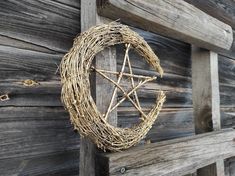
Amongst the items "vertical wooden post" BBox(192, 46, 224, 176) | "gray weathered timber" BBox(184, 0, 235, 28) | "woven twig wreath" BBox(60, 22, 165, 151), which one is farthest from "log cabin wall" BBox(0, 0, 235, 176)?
"gray weathered timber" BBox(184, 0, 235, 28)

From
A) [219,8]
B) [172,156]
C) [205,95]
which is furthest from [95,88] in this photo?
[219,8]

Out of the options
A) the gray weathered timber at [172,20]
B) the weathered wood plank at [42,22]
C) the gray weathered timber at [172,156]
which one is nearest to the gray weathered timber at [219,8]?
the gray weathered timber at [172,20]

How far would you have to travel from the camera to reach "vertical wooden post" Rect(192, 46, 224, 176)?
1510 mm

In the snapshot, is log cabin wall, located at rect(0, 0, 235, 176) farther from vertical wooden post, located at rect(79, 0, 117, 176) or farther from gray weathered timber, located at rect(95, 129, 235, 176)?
gray weathered timber, located at rect(95, 129, 235, 176)

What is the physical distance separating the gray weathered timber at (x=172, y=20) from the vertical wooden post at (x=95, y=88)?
0.14ft

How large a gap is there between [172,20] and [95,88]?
0.46 m

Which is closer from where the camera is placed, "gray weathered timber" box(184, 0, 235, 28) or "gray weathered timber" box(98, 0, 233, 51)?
"gray weathered timber" box(98, 0, 233, 51)

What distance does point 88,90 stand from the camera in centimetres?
86

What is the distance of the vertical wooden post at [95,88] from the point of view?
97 cm

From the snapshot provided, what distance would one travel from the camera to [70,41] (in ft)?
3.39

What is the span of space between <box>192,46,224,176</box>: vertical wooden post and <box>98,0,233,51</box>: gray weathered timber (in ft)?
0.25

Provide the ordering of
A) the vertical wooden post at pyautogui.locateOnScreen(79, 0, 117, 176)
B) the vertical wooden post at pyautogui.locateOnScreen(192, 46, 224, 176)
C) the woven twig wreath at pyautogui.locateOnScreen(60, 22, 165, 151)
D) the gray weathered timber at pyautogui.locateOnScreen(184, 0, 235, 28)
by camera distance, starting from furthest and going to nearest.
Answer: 1. the gray weathered timber at pyautogui.locateOnScreen(184, 0, 235, 28)
2. the vertical wooden post at pyautogui.locateOnScreen(192, 46, 224, 176)
3. the vertical wooden post at pyautogui.locateOnScreen(79, 0, 117, 176)
4. the woven twig wreath at pyautogui.locateOnScreen(60, 22, 165, 151)

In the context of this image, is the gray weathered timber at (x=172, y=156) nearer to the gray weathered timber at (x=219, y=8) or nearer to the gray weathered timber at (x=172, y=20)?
the gray weathered timber at (x=172, y=20)

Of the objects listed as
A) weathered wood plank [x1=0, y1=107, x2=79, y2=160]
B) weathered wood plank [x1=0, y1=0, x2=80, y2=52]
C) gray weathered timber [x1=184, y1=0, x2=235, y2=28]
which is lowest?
weathered wood plank [x1=0, y1=107, x2=79, y2=160]
